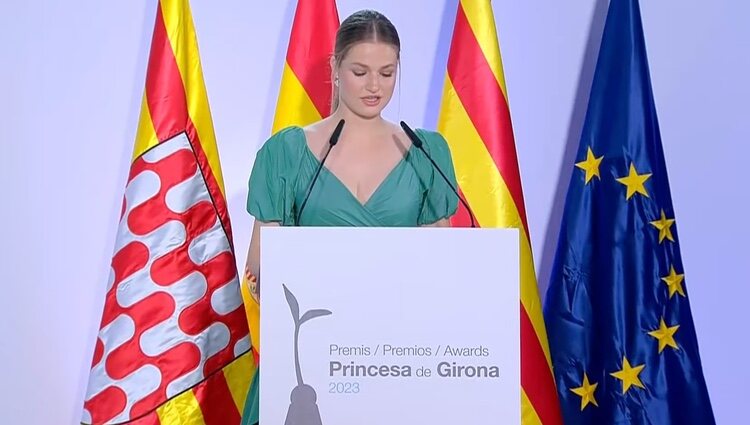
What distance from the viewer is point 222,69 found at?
2529mm

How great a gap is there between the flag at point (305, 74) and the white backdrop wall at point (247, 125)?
0.19 meters

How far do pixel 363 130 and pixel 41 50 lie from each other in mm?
1260

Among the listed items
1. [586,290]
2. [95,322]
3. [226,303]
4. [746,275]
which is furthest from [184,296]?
[746,275]

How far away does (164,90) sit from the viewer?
7.20 ft

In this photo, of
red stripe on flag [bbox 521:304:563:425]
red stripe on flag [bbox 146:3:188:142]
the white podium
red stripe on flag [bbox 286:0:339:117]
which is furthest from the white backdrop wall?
the white podium

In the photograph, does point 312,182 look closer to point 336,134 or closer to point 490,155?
point 336,134

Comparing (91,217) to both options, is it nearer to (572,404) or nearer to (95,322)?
(95,322)

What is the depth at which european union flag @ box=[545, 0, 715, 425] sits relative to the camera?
2.30 meters

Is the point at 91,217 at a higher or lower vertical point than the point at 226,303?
higher

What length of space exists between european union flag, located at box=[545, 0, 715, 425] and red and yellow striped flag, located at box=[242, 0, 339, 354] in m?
0.71

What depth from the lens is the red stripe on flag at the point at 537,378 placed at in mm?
2234

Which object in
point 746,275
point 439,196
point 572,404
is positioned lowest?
point 572,404

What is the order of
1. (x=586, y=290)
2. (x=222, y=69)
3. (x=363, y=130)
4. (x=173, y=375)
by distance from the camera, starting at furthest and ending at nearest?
(x=222, y=69) < (x=586, y=290) < (x=173, y=375) < (x=363, y=130)

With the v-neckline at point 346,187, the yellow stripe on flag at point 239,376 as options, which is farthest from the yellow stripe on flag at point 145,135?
the v-neckline at point 346,187
